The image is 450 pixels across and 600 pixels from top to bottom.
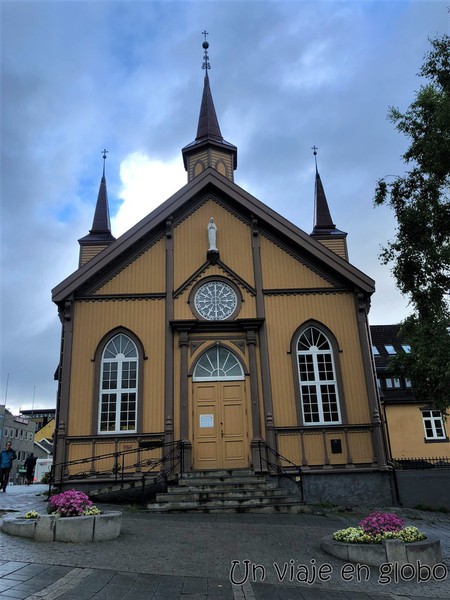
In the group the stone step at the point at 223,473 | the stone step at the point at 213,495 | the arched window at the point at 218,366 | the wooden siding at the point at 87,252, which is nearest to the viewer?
→ the stone step at the point at 213,495

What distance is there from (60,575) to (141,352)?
944 centimetres

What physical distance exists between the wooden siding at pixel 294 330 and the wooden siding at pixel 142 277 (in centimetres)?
350

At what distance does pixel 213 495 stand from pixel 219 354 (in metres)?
4.55

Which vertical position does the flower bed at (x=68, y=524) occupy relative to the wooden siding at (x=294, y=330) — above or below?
below

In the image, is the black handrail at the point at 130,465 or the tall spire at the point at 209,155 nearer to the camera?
the black handrail at the point at 130,465

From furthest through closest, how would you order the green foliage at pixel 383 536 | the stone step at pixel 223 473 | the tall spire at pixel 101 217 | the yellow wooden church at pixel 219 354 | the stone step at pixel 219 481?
1. the tall spire at pixel 101 217
2. the yellow wooden church at pixel 219 354
3. the stone step at pixel 223 473
4. the stone step at pixel 219 481
5. the green foliage at pixel 383 536

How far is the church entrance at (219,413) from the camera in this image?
1462cm

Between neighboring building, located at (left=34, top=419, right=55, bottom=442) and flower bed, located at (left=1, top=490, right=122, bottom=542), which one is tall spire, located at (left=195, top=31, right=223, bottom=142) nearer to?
flower bed, located at (left=1, top=490, right=122, bottom=542)

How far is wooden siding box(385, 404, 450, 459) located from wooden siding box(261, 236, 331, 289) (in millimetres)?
15201

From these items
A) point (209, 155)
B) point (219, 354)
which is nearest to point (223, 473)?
point (219, 354)

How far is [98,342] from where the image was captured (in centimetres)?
1534

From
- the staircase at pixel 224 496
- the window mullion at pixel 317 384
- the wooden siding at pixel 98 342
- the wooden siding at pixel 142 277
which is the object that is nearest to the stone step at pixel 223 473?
the staircase at pixel 224 496

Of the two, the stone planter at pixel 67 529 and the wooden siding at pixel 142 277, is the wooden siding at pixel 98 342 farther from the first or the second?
the stone planter at pixel 67 529

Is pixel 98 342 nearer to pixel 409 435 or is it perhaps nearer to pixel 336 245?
pixel 336 245
